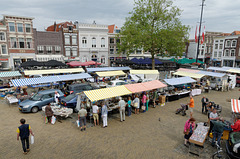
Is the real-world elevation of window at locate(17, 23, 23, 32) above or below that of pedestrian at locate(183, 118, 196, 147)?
above

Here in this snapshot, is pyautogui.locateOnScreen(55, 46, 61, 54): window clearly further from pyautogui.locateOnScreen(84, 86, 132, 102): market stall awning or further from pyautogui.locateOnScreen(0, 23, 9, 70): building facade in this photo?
pyautogui.locateOnScreen(84, 86, 132, 102): market stall awning

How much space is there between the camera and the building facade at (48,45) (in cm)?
3844

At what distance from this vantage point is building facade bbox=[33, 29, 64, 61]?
3844 cm

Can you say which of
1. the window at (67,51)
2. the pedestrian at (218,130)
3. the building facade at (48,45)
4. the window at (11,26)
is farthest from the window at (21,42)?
the pedestrian at (218,130)

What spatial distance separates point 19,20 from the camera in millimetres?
34031

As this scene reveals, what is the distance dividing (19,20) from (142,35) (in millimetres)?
28606

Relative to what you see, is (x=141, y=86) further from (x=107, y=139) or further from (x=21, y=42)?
(x=21, y=42)

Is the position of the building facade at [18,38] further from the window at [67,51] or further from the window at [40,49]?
the window at [67,51]

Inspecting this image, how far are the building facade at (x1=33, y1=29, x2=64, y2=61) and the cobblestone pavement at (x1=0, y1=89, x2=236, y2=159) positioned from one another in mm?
30346

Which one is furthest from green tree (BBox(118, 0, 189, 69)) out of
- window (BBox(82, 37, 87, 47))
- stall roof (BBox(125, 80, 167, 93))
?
window (BBox(82, 37, 87, 47))

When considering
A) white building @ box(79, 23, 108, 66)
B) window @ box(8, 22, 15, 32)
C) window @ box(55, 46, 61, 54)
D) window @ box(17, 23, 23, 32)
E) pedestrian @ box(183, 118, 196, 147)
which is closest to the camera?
pedestrian @ box(183, 118, 196, 147)

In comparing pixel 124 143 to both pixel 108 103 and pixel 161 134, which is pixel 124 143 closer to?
pixel 161 134

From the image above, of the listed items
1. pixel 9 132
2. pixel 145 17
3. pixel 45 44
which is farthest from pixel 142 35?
pixel 45 44

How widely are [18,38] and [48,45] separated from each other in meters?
6.88
